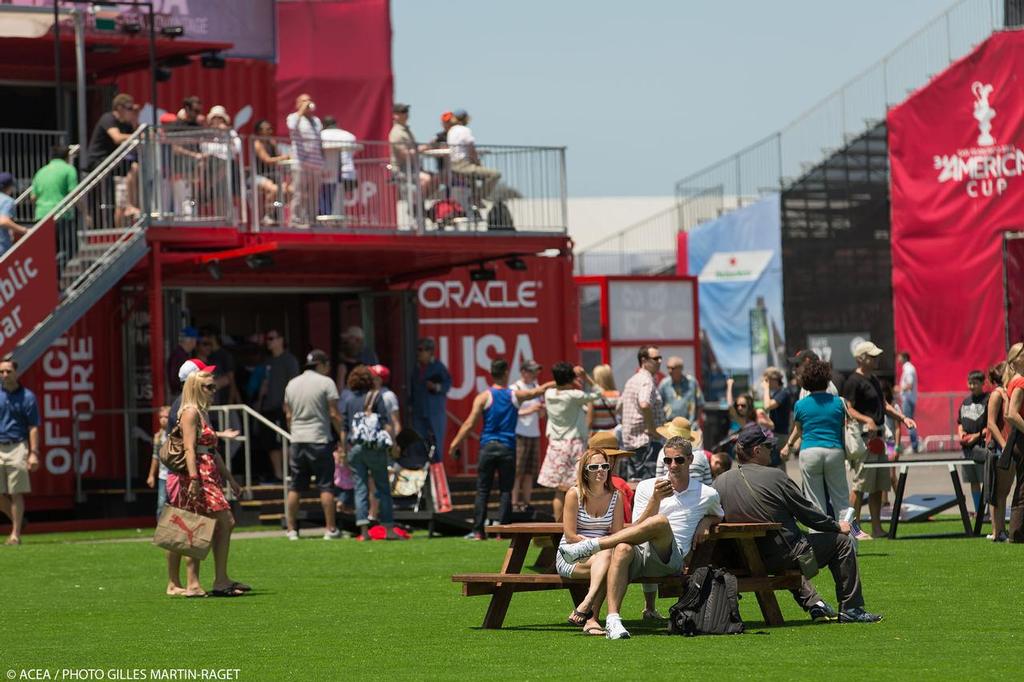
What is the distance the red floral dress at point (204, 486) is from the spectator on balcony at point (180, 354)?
9.12 m

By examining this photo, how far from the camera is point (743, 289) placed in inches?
1635

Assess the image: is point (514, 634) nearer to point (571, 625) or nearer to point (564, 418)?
point (571, 625)

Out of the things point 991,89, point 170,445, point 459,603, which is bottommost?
point 459,603

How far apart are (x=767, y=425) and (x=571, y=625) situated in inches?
341

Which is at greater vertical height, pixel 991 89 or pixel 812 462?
pixel 991 89

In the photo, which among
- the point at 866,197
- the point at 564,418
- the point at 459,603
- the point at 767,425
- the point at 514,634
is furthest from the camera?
the point at 866,197

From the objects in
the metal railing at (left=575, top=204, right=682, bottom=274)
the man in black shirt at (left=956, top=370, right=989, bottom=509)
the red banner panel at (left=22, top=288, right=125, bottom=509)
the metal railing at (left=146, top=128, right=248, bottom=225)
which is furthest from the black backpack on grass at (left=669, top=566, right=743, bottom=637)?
the metal railing at (left=575, top=204, right=682, bottom=274)

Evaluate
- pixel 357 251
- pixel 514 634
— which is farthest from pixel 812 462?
pixel 357 251

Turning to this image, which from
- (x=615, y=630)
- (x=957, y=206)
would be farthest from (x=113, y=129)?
(x=957, y=206)

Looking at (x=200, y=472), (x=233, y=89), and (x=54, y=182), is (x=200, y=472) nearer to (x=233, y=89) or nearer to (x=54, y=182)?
(x=54, y=182)

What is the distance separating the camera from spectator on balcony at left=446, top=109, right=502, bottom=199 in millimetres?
23953

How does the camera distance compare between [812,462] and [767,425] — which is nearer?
[812,462]

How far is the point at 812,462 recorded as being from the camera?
583 inches

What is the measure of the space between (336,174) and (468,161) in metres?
1.90
